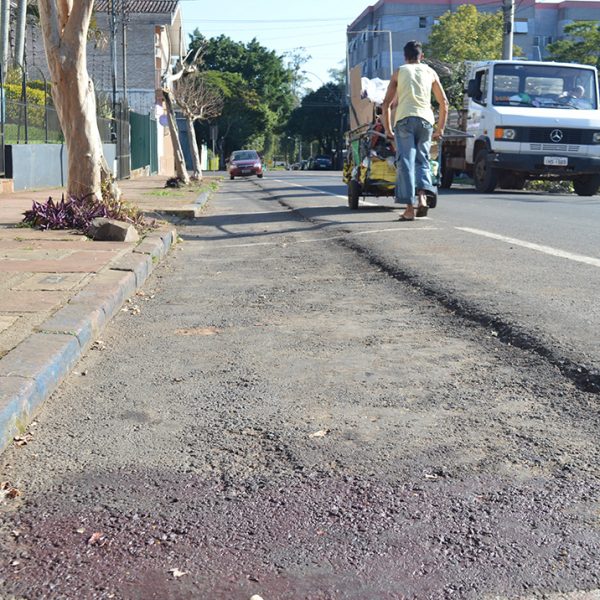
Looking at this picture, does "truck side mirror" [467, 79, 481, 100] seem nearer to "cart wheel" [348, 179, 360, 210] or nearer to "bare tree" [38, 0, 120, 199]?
"cart wheel" [348, 179, 360, 210]

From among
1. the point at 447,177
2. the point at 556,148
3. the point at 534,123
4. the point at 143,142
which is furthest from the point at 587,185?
the point at 143,142

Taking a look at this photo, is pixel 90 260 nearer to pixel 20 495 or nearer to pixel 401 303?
pixel 401 303

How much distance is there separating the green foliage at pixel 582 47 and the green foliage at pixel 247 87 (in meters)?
27.8

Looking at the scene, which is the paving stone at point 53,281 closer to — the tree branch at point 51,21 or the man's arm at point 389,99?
the tree branch at point 51,21

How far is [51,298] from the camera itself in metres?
5.15

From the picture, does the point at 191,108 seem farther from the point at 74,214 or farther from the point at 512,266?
the point at 512,266

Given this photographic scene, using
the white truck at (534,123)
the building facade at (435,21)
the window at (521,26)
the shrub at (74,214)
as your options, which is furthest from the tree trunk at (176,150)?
the window at (521,26)

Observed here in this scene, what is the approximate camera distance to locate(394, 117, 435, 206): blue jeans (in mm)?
10242

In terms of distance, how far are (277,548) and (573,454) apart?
1085mm

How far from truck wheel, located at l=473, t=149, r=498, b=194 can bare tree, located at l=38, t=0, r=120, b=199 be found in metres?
10.4

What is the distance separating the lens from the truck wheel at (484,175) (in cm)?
1852

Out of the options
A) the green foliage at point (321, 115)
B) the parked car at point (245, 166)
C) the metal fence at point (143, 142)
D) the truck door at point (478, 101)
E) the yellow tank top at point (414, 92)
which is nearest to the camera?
the yellow tank top at point (414, 92)

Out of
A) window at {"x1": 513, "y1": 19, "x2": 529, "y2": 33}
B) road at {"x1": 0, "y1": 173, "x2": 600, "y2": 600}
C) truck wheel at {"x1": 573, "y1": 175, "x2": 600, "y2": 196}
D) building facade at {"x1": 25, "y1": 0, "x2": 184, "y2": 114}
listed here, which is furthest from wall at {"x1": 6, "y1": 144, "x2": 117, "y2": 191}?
window at {"x1": 513, "y1": 19, "x2": 529, "y2": 33}

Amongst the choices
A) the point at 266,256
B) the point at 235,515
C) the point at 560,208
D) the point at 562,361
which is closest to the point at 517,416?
the point at 562,361
